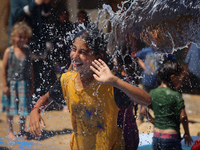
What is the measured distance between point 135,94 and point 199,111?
259 centimetres

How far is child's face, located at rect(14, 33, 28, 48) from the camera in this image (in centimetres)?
299

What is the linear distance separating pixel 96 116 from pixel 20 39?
1.59 metres

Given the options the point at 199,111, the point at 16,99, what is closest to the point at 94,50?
the point at 16,99

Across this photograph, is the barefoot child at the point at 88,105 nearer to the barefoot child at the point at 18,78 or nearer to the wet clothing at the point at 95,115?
the wet clothing at the point at 95,115

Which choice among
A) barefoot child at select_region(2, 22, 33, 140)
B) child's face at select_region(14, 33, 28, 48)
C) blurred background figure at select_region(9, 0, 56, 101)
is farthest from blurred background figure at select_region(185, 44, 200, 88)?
child's face at select_region(14, 33, 28, 48)

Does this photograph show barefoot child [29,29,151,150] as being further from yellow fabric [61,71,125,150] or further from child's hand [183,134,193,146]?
child's hand [183,134,193,146]

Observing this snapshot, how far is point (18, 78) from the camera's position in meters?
2.93

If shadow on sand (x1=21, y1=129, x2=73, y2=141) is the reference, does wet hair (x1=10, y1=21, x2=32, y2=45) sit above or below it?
above

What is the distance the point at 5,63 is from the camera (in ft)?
9.81

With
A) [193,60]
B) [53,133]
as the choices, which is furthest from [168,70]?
[53,133]

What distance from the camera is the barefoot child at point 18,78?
9.52ft

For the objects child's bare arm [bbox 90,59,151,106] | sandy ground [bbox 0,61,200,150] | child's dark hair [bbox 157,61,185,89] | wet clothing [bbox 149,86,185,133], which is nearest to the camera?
child's bare arm [bbox 90,59,151,106]

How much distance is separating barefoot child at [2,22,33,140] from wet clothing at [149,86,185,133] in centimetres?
129

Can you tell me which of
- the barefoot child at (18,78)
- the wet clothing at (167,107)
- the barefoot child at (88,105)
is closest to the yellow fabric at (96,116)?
the barefoot child at (88,105)
